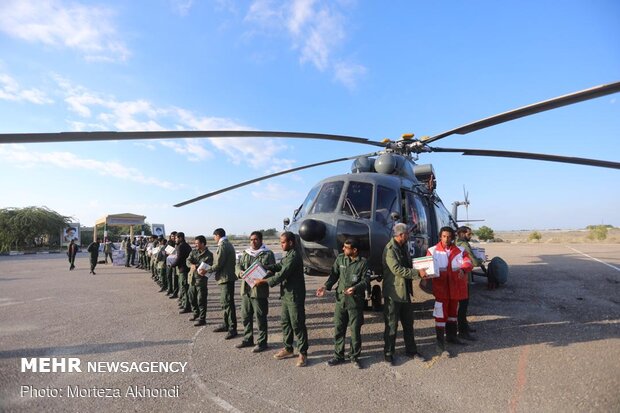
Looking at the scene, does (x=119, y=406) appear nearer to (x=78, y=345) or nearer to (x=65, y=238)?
(x=78, y=345)

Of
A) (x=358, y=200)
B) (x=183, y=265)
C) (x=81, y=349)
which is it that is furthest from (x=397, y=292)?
(x=183, y=265)

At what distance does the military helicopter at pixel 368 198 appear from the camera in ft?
13.7

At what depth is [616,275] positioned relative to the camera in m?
11.1

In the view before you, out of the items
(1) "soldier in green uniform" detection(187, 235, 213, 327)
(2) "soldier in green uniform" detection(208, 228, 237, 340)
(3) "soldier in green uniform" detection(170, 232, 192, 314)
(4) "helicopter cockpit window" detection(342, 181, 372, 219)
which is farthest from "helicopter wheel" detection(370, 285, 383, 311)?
(3) "soldier in green uniform" detection(170, 232, 192, 314)

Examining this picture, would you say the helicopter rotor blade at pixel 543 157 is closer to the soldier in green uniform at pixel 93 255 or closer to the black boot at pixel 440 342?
the black boot at pixel 440 342

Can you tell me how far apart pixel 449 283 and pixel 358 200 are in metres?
1.98

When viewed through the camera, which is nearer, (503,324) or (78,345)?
(78,345)

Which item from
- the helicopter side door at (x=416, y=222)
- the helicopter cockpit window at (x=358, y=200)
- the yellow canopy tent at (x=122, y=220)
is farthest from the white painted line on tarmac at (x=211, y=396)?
the yellow canopy tent at (x=122, y=220)

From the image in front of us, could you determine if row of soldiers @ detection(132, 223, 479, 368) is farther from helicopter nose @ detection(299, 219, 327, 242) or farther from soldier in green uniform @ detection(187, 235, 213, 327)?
soldier in green uniform @ detection(187, 235, 213, 327)

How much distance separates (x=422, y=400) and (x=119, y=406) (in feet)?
10.2

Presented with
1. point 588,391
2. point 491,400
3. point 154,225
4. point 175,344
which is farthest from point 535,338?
point 154,225

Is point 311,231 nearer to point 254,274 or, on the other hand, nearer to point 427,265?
point 254,274

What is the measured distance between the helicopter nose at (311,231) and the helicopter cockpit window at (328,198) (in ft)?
2.36

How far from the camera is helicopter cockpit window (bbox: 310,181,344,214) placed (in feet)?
19.4
